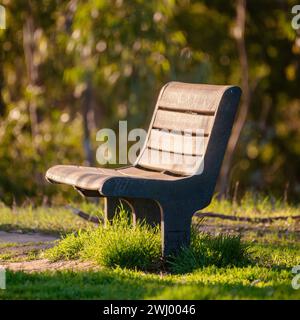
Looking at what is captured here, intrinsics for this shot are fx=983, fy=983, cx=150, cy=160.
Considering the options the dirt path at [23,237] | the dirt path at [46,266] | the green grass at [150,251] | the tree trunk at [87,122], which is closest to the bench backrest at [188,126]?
the green grass at [150,251]

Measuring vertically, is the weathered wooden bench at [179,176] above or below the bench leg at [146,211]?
above

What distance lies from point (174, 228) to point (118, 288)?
860 millimetres

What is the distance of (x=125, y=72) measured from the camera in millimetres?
15094

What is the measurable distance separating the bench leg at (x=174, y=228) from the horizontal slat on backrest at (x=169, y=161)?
311 millimetres

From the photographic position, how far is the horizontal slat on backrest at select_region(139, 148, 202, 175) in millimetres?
6930

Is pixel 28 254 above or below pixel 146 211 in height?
below

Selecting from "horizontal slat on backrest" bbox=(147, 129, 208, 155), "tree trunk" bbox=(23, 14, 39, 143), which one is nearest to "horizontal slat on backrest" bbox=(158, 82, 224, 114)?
"horizontal slat on backrest" bbox=(147, 129, 208, 155)

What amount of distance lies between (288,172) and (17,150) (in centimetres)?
600

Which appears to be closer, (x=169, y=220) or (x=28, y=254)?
(x=169, y=220)

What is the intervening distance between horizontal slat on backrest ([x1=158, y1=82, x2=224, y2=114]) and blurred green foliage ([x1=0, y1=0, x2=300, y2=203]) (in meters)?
6.24

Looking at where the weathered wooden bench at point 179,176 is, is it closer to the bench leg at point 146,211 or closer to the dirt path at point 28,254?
the bench leg at point 146,211

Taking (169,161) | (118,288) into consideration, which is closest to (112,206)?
(169,161)

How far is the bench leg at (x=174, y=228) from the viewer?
6723 mm

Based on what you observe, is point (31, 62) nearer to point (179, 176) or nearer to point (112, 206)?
point (112, 206)
